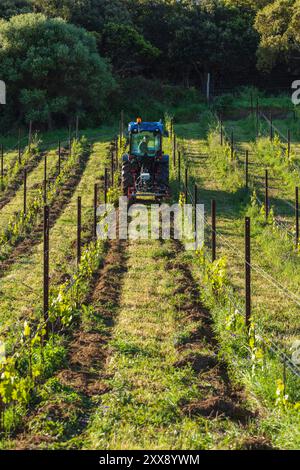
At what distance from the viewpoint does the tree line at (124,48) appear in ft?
108

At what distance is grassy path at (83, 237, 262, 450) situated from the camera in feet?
20.2

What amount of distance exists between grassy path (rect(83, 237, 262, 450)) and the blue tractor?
7.07 m

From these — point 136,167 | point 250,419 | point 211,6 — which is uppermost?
point 211,6

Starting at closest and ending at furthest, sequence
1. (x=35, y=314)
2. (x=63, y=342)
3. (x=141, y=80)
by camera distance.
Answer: (x=63, y=342), (x=35, y=314), (x=141, y=80)

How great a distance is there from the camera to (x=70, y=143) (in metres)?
28.3

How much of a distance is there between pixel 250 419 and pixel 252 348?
59.3 inches

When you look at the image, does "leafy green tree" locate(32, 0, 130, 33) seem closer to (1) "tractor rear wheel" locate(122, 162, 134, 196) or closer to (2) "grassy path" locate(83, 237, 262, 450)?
(1) "tractor rear wheel" locate(122, 162, 134, 196)

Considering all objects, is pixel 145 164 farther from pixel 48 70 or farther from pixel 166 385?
pixel 48 70

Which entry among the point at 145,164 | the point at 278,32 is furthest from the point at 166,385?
the point at 278,32

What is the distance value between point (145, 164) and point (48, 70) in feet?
52.0

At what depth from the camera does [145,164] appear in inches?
760

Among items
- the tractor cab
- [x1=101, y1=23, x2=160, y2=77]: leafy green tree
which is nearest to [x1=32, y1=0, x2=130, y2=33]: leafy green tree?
[x1=101, y1=23, x2=160, y2=77]: leafy green tree

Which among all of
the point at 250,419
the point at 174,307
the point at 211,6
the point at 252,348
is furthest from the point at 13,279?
the point at 211,6

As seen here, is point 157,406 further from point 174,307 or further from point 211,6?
point 211,6
